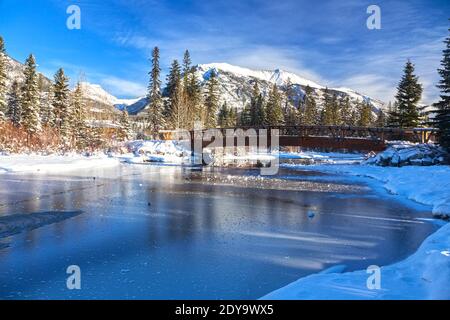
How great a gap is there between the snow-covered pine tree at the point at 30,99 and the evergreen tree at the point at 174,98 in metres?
22.5

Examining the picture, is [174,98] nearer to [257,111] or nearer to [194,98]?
[194,98]

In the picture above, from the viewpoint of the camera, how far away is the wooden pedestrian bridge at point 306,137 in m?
45.9

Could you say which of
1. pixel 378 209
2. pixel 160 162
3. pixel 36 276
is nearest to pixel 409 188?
pixel 378 209

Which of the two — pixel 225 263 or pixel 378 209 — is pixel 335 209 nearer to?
pixel 378 209

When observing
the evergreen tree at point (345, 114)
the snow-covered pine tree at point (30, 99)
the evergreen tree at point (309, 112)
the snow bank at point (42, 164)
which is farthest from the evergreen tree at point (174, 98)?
the evergreen tree at point (345, 114)

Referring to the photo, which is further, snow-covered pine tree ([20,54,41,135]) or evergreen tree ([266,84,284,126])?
evergreen tree ([266,84,284,126])

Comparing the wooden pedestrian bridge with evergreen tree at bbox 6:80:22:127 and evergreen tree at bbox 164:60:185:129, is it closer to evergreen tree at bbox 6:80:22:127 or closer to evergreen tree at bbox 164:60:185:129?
evergreen tree at bbox 164:60:185:129

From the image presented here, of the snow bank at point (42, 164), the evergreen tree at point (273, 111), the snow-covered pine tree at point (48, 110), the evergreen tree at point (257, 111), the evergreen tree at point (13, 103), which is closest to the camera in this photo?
the snow bank at point (42, 164)

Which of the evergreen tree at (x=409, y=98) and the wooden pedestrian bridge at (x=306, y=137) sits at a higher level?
the evergreen tree at (x=409, y=98)

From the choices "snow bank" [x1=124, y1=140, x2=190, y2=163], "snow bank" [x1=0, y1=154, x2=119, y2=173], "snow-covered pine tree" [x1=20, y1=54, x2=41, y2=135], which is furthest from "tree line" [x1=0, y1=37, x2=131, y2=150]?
"snow bank" [x1=0, y1=154, x2=119, y2=173]

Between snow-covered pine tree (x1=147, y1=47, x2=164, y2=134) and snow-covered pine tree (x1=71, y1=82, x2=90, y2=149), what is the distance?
1121 centimetres

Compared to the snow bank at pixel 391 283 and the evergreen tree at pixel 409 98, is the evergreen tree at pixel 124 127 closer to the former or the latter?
the evergreen tree at pixel 409 98

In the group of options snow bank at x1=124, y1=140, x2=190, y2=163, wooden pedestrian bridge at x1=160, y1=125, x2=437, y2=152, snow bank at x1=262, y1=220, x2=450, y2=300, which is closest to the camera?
snow bank at x1=262, y1=220, x2=450, y2=300

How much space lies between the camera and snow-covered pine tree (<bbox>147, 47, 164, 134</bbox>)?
6588 centimetres
